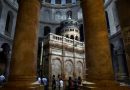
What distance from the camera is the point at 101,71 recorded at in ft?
10.3

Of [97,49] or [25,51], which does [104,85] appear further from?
[25,51]

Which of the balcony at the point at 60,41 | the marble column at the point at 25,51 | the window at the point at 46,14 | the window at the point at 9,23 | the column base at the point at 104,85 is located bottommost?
the column base at the point at 104,85

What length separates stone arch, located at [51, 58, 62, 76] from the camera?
16581mm

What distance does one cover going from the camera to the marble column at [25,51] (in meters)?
2.96

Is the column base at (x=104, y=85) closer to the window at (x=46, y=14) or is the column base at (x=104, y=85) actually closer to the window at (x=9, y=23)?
the window at (x=9, y=23)

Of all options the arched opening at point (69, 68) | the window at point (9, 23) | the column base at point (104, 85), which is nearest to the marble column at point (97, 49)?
the column base at point (104, 85)

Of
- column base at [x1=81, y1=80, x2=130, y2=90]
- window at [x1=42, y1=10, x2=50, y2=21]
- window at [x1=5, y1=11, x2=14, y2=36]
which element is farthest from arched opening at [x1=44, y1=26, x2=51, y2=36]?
column base at [x1=81, y1=80, x2=130, y2=90]

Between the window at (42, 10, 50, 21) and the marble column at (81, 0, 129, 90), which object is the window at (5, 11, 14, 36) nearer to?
the window at (42, 10, 50, 21)

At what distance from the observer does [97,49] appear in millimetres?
3338

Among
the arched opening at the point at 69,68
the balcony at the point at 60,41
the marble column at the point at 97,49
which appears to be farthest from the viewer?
the arched opening at the point at 69,68

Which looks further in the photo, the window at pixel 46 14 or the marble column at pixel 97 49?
the window at pixel 46 14

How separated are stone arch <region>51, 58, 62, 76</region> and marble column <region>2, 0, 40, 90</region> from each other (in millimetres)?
13395

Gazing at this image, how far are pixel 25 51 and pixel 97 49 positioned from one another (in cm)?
188

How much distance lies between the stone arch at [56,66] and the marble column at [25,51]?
43.9 ft
